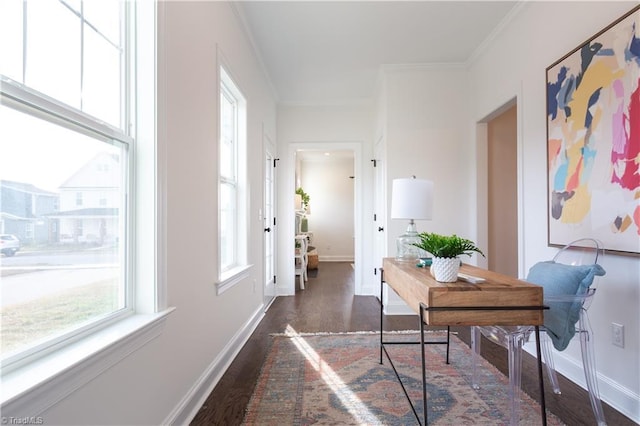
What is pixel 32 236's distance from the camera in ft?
2.94

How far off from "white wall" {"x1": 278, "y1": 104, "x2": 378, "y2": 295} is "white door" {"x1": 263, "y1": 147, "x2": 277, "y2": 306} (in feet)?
0.52

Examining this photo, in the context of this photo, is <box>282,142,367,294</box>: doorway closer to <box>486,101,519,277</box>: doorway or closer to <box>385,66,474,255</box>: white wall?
<box>385,66,474,255</box>: white wall

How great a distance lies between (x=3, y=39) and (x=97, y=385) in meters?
1.04

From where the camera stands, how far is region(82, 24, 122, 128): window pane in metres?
1.10

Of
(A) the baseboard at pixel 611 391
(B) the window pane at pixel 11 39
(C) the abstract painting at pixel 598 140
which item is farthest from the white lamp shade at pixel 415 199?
(B) the window pane at pixel 11 39

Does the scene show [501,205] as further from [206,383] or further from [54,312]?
[54,312]

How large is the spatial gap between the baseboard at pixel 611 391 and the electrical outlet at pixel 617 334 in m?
→ 0.23

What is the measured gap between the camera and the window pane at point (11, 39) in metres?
0.80

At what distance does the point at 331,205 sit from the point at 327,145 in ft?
12.7

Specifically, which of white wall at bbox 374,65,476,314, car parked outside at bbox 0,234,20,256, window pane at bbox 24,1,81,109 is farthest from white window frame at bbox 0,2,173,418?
white wall at bbox 374,65,476,314

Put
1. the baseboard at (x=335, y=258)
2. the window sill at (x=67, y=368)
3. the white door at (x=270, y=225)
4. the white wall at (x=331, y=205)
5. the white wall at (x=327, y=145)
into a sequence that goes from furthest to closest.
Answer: the white wall at (x=331, y=205) < the baseboard at (x=335, y=258) < the white wall at (x=327, y=145) < the white door at (x=270, y=225) < the window sill at (x=67, y=368)

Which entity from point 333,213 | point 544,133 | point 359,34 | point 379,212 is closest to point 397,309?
point 379,212

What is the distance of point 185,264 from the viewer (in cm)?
163

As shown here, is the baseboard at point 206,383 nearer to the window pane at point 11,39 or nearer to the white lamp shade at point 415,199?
the window pane at point 11,39
